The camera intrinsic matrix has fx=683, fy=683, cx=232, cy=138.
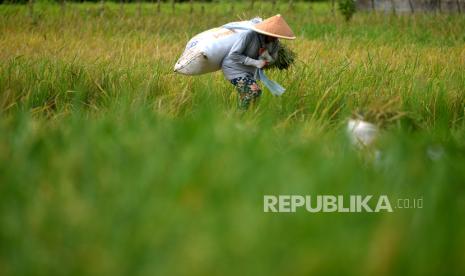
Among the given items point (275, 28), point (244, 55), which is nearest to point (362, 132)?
point (275, 28)

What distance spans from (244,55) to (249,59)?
0.08m

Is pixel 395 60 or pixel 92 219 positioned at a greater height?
pixel 92 219

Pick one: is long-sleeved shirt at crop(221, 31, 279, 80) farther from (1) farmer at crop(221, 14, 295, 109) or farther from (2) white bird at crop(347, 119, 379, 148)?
(2) white bird at crop(347, 119, 379, 148)

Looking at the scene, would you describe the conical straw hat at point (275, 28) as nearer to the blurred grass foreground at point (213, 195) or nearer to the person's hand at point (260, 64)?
the person's hand at point (260, 64)

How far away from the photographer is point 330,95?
320 cm

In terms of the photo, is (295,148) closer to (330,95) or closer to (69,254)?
(69,254)

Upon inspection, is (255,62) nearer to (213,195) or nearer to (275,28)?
(275,28)

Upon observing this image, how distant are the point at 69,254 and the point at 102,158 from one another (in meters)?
0.50

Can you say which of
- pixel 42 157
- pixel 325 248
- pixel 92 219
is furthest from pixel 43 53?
pixel 325 248

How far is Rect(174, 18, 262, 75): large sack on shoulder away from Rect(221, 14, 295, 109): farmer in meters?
0.04

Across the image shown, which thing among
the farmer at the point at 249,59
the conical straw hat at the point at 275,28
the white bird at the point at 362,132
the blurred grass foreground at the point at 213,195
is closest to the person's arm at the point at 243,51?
the farmer at the point at 249,59

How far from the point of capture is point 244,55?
3.22 metres

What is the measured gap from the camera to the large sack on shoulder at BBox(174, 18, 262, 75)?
320 centimetres

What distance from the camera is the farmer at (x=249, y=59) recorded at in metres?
3.14
